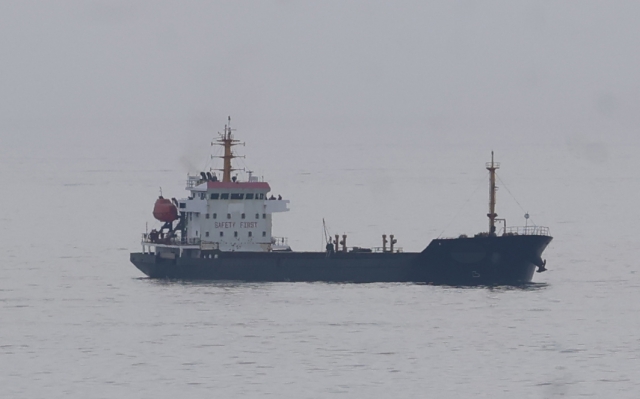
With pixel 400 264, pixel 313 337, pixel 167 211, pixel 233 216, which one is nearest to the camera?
pixel 313 337

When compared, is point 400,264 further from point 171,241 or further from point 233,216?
point 171,241

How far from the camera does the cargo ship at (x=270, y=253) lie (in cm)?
8744

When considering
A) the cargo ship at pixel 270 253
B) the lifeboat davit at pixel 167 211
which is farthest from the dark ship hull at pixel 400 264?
the lifeboat davit at pixel 167 211

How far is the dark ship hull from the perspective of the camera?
286 feet

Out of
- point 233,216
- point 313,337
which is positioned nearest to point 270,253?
point 233,216

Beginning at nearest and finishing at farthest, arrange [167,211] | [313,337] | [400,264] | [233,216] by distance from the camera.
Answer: [313,337]
[400,264]
[233,216]
[167,211]

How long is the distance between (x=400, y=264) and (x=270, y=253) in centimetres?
754

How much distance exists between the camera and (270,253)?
89.7 m

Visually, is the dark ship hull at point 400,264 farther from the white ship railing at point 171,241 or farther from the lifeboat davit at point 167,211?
the lifeboat davit at point 167,211

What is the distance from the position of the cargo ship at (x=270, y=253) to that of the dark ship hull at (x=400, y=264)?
0.18 ft

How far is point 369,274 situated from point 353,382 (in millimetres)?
33892

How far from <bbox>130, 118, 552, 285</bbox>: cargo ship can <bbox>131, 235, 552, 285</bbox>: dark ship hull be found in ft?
0.18

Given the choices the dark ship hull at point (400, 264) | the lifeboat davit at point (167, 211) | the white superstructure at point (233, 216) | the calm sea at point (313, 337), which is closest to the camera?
the calm sea at point (313, 337)

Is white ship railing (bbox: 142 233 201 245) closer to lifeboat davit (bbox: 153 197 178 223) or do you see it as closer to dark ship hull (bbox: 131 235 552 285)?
lifeboat davit (bbox: 153 197 178 223)
